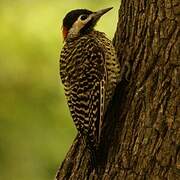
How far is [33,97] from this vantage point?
10641 mm

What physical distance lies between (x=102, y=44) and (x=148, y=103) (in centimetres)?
100

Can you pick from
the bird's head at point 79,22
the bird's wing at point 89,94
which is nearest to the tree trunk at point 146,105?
the bird's wing at point 89,94

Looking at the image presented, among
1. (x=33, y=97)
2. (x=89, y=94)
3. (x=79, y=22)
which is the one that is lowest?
(x=33, y=97)

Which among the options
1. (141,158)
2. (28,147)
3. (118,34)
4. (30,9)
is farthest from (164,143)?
(30,9)

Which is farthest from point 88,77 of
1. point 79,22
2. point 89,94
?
point 79,22

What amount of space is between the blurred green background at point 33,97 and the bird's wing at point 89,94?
3.87m

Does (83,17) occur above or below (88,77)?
above

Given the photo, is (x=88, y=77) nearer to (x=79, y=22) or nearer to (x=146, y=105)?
(x=79, y=22)

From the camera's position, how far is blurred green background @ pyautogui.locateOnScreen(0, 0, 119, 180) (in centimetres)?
1013

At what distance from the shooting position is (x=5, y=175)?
10453 mm

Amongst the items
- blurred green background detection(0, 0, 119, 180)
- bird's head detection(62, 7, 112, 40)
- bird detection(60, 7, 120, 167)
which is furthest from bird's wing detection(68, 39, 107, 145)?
blurred green background detection(0, 0, 119, 180)

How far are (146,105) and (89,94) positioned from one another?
68cm

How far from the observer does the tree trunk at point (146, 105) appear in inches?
208

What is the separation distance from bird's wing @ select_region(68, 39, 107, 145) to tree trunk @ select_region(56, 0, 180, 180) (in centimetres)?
10
